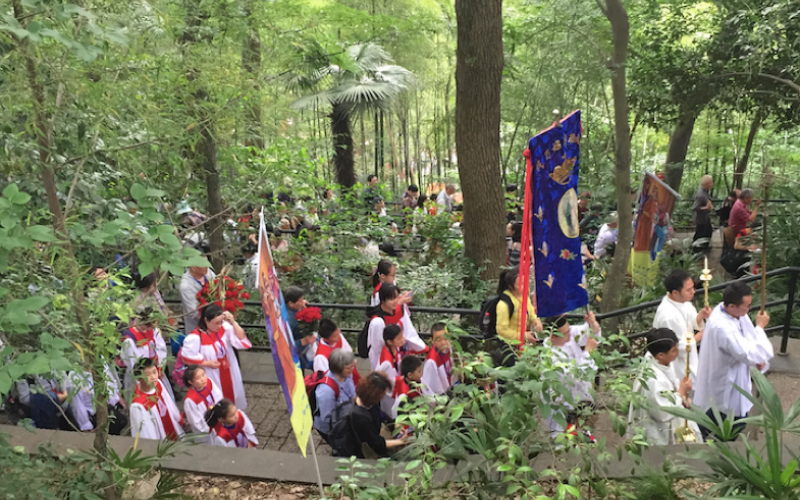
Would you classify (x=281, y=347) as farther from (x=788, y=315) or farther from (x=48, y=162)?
(x=788, y=315)

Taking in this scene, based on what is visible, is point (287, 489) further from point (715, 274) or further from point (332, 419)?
point (715, 274)

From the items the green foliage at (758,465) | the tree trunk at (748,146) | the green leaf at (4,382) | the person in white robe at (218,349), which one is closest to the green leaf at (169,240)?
the green leaf at (4,382)

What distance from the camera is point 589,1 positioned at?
426 inches

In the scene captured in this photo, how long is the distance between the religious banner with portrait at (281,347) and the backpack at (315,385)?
128cm

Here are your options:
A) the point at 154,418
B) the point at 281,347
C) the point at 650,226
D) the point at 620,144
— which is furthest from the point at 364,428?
the point at 650,226

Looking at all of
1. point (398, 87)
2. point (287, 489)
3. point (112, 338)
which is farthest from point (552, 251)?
point (398, 87)

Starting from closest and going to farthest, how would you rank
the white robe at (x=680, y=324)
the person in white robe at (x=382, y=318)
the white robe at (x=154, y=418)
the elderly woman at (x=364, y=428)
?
the elderly woman at (x=364, y=428), the white robe at (x=154, y=418), the white robe at (x=680, y=324), the person in white robe at (x=382, y=318)

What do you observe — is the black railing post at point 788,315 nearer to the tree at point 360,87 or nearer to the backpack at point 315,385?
the backpack at point 315,385

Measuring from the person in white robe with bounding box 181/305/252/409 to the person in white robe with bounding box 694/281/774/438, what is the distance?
394 cm

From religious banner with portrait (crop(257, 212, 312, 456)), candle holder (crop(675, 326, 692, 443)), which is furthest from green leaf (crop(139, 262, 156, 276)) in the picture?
candle holder (crop(675, 326, 692, 443))

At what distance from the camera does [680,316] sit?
502 centimetres

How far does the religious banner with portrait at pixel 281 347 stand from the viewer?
306 centimetres

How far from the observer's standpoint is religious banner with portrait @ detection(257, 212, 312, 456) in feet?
10.0

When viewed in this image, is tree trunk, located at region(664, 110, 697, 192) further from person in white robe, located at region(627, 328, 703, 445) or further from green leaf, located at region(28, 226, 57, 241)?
green leaf, located at region(28, 226, 57, 241)
